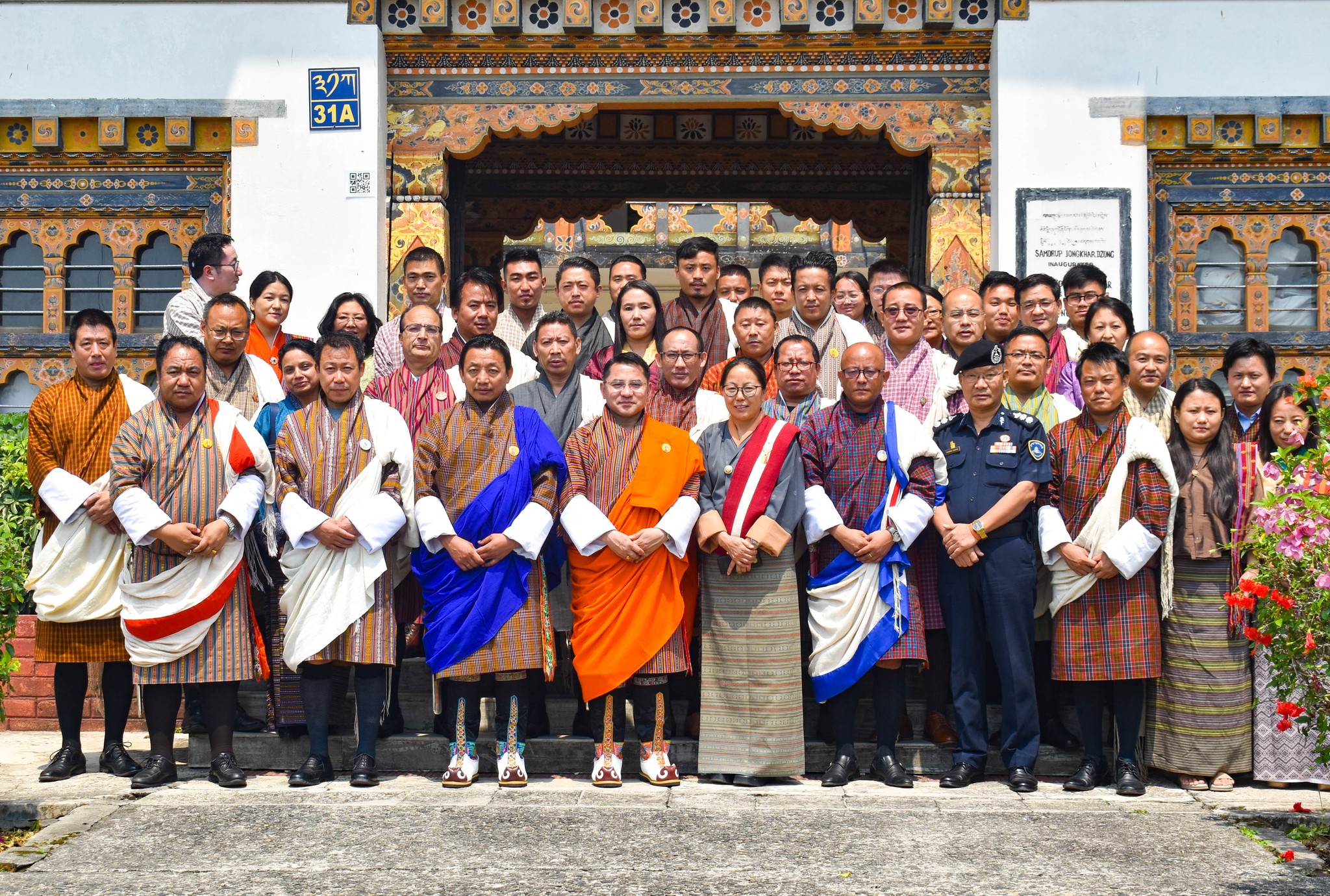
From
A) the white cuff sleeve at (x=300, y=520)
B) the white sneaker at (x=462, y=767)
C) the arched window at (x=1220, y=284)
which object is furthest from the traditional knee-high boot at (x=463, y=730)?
the arched window at (x=1220, y=284)

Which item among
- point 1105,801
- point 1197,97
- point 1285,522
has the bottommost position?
point 1105,801

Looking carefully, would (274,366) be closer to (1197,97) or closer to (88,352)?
(88,352)

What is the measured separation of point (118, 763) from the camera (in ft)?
19.3

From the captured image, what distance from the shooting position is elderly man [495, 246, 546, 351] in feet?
22.9

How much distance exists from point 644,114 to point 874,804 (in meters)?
7.01

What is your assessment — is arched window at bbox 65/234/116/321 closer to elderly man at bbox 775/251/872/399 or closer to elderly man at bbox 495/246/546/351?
elderly man at bbox 495/246/546/351

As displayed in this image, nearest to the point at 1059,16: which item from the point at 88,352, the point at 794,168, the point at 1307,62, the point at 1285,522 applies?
the point at 1307,62

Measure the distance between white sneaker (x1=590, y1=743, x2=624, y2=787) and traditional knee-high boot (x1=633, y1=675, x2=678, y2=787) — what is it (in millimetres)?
107

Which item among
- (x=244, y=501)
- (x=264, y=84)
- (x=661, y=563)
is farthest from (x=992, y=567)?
(x=264, y=84)

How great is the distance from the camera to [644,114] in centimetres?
1105

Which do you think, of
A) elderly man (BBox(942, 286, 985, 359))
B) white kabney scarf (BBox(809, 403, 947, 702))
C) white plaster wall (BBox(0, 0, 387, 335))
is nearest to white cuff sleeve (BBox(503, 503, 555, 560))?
white kabney scarf (BBox(809, 403, 947, 702))

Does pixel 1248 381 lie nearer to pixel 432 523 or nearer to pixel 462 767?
pixel 432 523

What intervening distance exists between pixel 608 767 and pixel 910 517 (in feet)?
5.06

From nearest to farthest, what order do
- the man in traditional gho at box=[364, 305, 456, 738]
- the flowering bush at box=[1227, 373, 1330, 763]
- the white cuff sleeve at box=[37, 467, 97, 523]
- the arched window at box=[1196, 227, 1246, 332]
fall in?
the flowering bush at box=[1227, 373, 1330, 763]
the white cuff sleeve at box=[37, 467, 97, 523]
the man in traditional gho at box=[364, 305, 456, 738]
the arched window at box=[1196, 227, 1246, 332]
